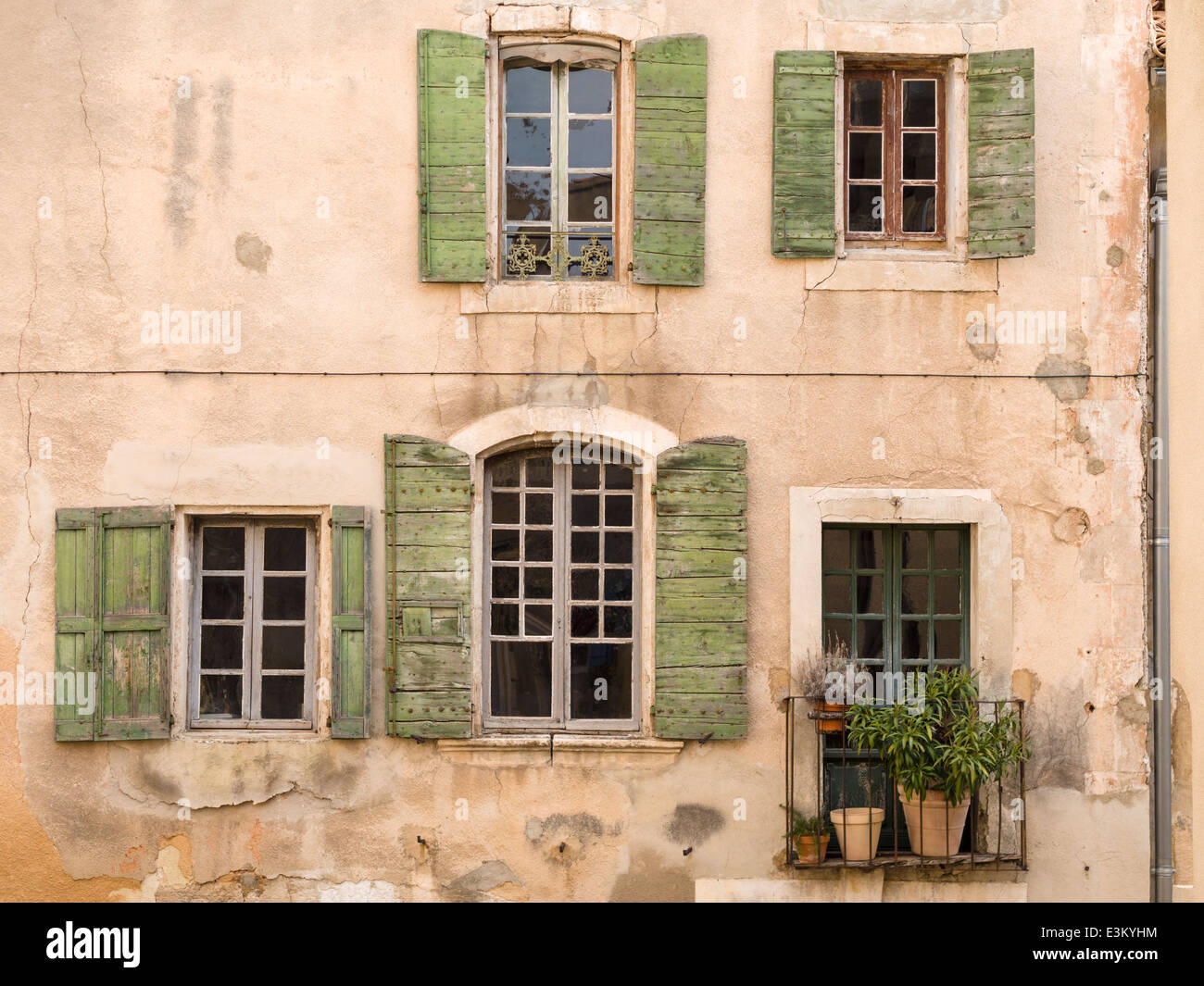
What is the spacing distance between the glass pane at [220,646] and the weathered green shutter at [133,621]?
26 centimetres

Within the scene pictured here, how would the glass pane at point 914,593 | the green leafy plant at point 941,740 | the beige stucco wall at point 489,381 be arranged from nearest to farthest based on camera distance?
the green leafy plant at point 941,740 < the beige stucco wall at point 489,381 < the glass pane at point 914,593

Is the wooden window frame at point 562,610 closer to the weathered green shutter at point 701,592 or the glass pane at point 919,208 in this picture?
the weathered green shutter at point 701,592

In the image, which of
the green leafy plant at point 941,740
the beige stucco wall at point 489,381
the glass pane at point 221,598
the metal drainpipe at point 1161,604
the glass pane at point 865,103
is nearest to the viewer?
the green leafy plant at point 941,740

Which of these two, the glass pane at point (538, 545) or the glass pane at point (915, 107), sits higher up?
the glass pane at point (915, 107)

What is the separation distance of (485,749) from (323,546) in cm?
147

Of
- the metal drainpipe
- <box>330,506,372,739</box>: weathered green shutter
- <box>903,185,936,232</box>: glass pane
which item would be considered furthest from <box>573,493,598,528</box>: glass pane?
the metal drainpipe

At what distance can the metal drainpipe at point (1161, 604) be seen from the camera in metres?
7.73

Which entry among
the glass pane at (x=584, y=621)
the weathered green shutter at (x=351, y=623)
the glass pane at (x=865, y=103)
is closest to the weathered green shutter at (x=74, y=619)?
the weathered green shutter at (x=351, y=623)

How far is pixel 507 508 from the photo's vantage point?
791 centimetres

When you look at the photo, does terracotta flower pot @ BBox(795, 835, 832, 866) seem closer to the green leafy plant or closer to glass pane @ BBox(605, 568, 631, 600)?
the green leafy plant

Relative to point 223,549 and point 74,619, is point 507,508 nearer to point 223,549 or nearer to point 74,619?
point 223,549

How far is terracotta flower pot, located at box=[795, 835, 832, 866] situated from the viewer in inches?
297

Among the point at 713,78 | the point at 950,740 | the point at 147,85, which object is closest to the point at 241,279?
the point at 147,85

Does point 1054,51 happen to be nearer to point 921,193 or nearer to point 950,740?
Answer: point 921,193
